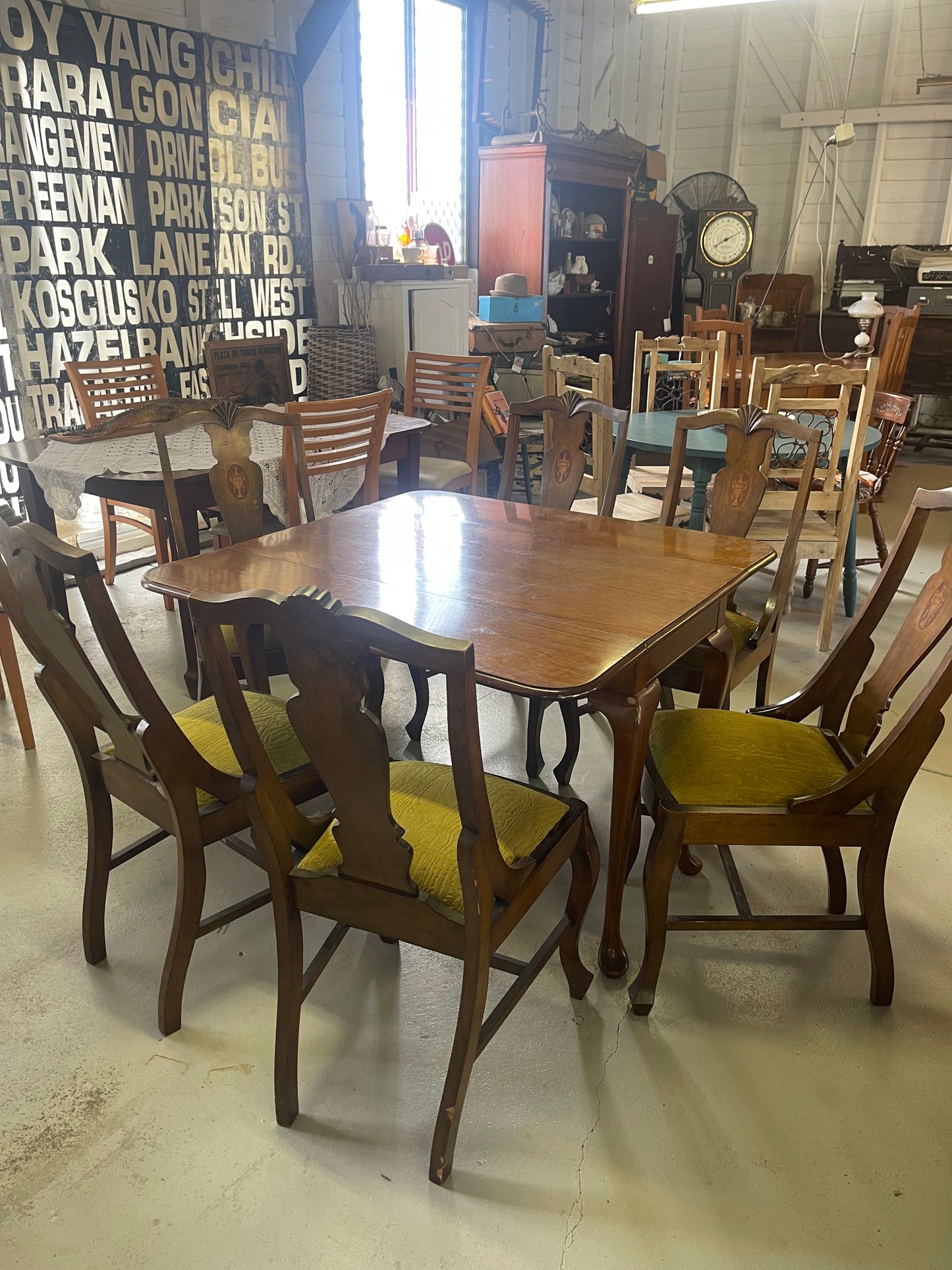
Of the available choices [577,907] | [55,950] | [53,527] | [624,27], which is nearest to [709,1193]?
[577,907]

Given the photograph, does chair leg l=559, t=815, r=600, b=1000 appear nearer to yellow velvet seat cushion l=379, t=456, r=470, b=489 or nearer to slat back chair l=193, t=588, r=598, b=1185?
slat back chair l=193, t=588, r=598, b=1185

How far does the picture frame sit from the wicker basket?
0.36 metres

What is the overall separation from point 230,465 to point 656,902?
59.7 inches

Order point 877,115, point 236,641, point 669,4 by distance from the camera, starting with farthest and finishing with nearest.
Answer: point 877,115, point 669,4, point 236,641

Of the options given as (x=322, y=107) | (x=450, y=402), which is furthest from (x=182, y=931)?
(x=322, y=107)

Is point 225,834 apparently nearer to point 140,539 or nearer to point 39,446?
point 39,446

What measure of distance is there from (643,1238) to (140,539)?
4.06 m

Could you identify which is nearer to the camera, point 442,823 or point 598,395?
point 442,823

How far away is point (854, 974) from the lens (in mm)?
1833

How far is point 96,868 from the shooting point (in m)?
1.79

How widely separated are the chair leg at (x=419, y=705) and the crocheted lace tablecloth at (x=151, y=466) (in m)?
0.74

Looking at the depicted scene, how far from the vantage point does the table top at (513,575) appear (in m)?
1.55

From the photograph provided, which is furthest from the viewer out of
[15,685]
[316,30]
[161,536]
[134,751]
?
[316,30]

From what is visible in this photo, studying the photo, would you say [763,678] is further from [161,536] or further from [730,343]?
[730,343]
